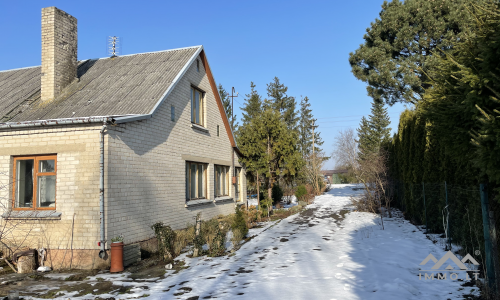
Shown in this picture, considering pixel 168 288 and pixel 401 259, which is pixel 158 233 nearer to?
pixel 168 288

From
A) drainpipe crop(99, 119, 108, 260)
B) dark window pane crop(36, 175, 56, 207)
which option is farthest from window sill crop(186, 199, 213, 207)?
dark window pane crop(36, 175, 56, 207)

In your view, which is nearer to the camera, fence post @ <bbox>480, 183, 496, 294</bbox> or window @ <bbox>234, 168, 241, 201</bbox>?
fence post @ <bbox>480, 183, 496, 294</bbox>

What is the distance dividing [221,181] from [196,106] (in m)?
4.12

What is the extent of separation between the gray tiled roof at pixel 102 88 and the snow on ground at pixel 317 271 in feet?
16.5

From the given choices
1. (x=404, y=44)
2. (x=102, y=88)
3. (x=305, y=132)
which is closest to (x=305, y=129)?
(x=305, y=132)

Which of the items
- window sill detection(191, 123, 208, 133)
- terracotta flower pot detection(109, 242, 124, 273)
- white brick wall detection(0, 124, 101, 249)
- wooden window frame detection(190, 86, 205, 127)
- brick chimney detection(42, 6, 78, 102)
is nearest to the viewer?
terracotta flower pot detection(109, 242, 124, 273)

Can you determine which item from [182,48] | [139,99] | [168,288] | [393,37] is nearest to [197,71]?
[182,48]

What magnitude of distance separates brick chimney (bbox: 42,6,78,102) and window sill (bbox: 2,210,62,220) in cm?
395

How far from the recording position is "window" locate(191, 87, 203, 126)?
14.0 meters

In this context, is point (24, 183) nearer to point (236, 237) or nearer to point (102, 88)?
point (102, 88)

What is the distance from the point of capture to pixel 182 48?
14.2 meters

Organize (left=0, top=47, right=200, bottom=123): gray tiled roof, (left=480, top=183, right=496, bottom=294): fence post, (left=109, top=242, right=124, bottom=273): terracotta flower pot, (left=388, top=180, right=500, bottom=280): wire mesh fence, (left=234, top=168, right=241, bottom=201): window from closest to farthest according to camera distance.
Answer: (left=480, top=183, right=496, bottom=294): fence post < (left=388, top=180, right=500, bottom=280): wire mesh fence < (left=109, top=242, right=124, bottom=273): terracotta flower pot < (left=0, top=47, right=200, bottom=123): gray tiled roof < (left=234, top=168, right=241, bottom=201): window

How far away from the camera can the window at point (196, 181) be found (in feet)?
43.1

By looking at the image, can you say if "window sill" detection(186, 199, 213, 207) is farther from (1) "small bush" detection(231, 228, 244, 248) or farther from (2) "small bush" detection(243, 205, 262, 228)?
(1) "small bush" detection(231, 228, 244, 248)
